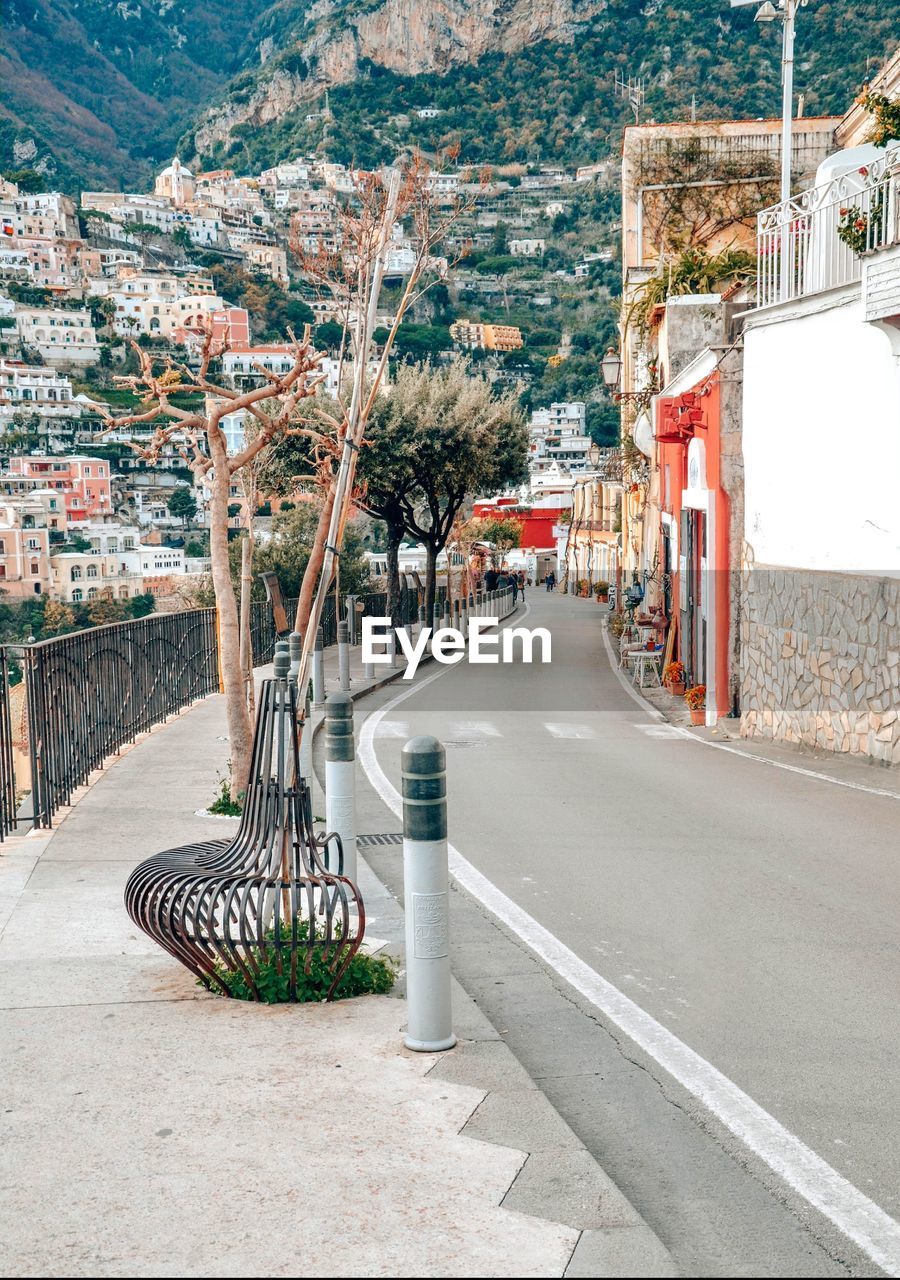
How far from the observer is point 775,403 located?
15.1 metres

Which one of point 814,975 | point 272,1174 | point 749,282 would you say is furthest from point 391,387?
point 272,1174

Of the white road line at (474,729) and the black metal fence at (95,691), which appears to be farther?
the white road line at (474,729)

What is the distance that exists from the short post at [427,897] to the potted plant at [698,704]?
12.8 m

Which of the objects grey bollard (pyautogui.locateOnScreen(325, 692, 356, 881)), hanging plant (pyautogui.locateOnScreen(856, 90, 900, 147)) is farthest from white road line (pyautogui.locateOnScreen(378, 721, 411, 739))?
grey bollard (pyautogui.locateOnScreen(325, 692, 356, 881))

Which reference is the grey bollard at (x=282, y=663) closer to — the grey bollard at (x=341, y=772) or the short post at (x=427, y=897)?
the grey bollard at (x=341, y=772)

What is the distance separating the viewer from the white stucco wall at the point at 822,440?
A: 40.6ft

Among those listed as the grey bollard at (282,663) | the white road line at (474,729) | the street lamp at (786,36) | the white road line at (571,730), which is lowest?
the white road line at (571,730)

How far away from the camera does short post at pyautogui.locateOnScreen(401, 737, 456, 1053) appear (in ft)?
15.6

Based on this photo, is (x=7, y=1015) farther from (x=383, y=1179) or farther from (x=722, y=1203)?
(x=722, y=1203)

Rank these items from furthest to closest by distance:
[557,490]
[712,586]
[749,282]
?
1. [557,490]
2. [749,282]
3. [712,586]

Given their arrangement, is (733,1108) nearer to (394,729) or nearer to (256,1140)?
(256,1140)

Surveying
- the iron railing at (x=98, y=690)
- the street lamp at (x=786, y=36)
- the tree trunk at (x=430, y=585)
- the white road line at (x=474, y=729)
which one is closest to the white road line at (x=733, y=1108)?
the iron railing at (x=98, y=690)

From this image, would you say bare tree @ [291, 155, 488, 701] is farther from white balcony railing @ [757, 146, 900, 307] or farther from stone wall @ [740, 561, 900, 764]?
stone wall @ [740, 561, 900, 764]

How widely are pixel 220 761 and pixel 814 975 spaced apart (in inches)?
282
